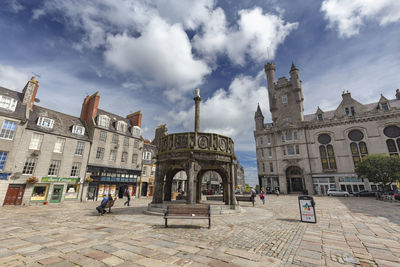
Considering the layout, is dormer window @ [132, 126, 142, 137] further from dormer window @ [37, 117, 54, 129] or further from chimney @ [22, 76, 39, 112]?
chimney @ [22, 76, 39, 112]

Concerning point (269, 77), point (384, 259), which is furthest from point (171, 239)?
point (269, 77)

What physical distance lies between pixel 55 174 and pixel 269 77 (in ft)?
174

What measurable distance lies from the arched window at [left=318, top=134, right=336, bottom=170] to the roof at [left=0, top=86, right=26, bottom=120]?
50920mm

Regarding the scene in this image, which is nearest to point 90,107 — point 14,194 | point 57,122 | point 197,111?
point 57,122

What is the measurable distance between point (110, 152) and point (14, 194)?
36.8 ft

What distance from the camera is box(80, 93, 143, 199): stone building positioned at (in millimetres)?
25969

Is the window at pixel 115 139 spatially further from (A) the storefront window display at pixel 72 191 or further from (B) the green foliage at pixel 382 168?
(B) the green foliage at pixel 382 168

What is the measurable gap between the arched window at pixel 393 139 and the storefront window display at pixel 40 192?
186ft

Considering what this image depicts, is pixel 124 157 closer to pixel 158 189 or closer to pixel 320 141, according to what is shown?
pixel 158 189

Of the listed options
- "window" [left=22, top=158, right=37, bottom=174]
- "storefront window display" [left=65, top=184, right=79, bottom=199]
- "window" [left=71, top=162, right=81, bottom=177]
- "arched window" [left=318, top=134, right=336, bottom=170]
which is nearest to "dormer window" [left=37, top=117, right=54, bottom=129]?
"window" [left=22, top=158, right=37, bottom=174]

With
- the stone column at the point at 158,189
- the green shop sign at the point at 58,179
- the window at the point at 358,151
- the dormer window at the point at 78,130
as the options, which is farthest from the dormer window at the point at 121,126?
the window at the point at 358,151

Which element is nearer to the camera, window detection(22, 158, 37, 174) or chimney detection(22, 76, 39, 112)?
window detection(22, 158, 37, 174)

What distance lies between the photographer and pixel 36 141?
832 inches

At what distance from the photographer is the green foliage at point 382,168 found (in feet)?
88.1
